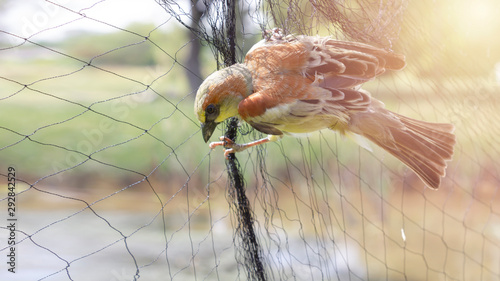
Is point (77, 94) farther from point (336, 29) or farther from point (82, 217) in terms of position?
point (336, 29)

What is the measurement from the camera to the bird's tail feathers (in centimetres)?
131

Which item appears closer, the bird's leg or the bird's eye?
the bird's eye

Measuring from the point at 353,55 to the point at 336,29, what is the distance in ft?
0.69

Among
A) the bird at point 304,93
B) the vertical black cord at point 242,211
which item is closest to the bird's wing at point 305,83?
the bird at point 304,93

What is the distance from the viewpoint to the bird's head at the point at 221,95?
117 centimetres

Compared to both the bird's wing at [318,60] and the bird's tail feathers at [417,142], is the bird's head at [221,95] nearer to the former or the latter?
the bird's wing at [318,60]

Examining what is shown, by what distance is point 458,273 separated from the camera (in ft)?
12.0

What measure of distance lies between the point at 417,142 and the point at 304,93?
14.4 inches

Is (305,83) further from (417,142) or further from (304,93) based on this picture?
(417,142)

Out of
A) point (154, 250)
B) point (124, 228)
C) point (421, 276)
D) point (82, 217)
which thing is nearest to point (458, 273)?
point (421, 276)

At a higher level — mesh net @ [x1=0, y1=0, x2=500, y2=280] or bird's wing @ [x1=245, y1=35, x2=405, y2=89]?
mesh net @ [x1=0, y1=0, x2=500, y2=280]

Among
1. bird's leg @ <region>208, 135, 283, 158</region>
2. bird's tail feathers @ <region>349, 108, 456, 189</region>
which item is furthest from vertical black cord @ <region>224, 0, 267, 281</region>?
bird's tail feathers @ <region>349, 108, 456, 189</region>

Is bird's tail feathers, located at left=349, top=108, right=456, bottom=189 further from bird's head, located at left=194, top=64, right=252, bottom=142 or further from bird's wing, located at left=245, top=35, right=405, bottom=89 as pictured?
bird's head, located at left=194, top=64, right=252, bottom=142

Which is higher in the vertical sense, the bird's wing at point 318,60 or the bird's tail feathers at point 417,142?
the bird's wing at point 318,60
